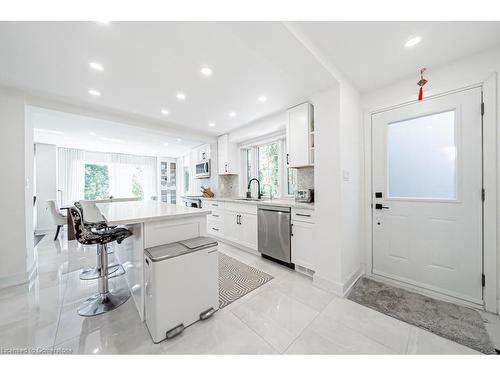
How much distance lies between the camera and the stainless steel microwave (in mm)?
4551

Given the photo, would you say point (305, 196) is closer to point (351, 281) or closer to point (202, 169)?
point (351, 281)

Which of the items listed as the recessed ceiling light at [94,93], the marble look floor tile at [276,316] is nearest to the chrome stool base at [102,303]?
the marble look floor tile at [276,316]

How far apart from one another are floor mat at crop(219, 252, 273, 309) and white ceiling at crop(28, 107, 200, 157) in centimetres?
297

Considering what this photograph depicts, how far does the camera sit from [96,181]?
610 cm

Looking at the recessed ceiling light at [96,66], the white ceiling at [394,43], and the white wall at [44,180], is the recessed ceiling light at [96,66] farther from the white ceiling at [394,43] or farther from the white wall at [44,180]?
the white wall at [44,180]

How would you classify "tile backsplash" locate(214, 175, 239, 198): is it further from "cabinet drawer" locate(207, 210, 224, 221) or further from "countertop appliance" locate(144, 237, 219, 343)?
"countertop appliance" locate(144, 237, 219, 343)

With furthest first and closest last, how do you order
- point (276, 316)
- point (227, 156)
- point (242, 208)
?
1. point (227, 156)
2. point (242, 208)
3. point (276, 316)

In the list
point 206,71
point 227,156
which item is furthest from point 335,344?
point 227,156

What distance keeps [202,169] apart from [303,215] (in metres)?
3.27

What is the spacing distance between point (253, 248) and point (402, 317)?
189 centimetres

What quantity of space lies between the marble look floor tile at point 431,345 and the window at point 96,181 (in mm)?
7932

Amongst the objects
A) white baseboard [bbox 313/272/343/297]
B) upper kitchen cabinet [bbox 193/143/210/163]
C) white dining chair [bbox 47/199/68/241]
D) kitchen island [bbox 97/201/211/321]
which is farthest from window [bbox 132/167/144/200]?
white baseboard [bbox 313/272/343/297]
